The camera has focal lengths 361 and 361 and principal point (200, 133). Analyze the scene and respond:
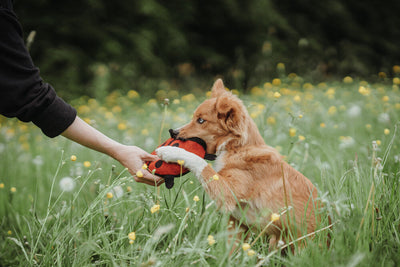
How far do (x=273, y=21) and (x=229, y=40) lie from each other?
1354 mm

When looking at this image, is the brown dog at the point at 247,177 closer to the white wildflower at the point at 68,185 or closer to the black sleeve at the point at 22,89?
the black sleeve at the point at 22,89

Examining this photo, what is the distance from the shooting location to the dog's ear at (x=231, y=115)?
2090 mm

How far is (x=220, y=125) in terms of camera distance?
214 cm

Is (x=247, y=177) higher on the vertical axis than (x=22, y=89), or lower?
lower

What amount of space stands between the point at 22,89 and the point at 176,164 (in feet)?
2.85

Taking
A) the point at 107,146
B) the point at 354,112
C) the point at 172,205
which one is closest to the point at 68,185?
the point at 107,146

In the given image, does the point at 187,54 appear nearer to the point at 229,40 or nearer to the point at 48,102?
the point at 229,40

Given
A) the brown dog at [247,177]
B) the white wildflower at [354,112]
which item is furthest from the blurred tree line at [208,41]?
the brown dog at [247,177]

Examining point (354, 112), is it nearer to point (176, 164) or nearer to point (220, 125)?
point (220, 125)

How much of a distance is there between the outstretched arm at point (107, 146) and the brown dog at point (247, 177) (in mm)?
177

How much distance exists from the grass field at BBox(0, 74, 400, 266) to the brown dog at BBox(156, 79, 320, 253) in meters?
0.10

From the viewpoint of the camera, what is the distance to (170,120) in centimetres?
480

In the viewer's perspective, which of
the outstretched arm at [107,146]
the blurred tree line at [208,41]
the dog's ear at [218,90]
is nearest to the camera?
the outstretched arm at [107,146]

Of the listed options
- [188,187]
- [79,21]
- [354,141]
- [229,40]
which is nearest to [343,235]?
[188,187]
